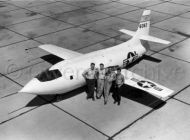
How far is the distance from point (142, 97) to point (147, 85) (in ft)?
3.71

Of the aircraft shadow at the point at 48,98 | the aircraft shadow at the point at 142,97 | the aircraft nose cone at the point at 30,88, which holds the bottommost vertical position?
the aircraft shadow at the point at 142,97

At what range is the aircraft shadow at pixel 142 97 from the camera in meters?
15.9

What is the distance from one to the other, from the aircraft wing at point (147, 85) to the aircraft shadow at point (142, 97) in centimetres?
83

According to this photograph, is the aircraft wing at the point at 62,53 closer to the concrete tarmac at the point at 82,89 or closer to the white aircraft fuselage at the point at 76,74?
the white aircraft fuselage at the point at 76,74

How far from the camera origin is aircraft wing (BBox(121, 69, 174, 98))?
1484 centimetres

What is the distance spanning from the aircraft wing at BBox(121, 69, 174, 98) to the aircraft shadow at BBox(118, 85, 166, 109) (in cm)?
83

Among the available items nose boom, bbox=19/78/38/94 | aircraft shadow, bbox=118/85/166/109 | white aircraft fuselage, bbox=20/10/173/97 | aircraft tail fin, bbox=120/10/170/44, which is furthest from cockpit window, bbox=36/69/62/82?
aircraft tail fin, bbox=120/10/170/44

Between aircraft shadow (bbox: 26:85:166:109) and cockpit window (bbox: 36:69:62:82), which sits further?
aircraft shadow (bbox: 26:85:166:109)

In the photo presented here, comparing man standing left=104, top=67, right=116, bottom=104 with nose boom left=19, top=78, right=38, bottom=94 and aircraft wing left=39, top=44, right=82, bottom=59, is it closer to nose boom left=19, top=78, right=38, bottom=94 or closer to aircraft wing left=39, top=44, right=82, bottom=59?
nose boom left=19, top=78, right=38, bottom=94

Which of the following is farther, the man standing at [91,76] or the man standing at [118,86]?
the man standing at [91,76]

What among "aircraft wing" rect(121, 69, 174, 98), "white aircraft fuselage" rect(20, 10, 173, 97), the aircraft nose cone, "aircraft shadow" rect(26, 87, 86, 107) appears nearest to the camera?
the aircraft nose cone

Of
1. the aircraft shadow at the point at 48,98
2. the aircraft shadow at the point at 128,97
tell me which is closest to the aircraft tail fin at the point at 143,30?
the aircraft shadow at the point at 128,97

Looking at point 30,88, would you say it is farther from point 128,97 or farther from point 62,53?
point 128,97

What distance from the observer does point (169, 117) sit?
1478 centimetres
